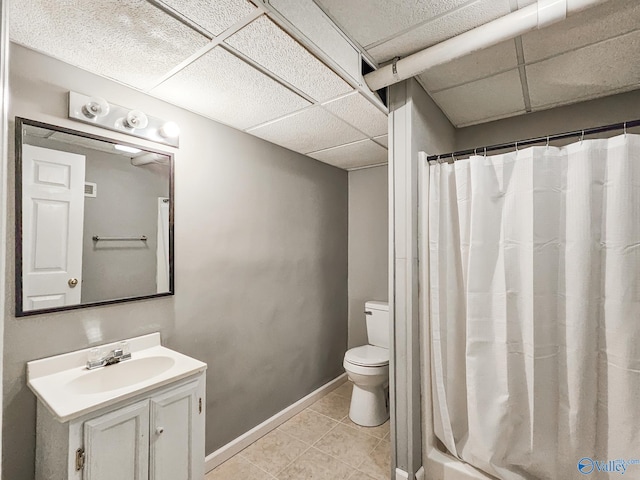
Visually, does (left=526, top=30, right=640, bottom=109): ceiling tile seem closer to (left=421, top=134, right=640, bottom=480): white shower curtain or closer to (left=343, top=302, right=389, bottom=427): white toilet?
(left=421, top=134, right=640, bottom=480): white shower curtain

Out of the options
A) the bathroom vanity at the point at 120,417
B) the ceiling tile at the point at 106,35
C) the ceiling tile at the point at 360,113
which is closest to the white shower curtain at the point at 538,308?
the ceiling tile at the point at 360,113

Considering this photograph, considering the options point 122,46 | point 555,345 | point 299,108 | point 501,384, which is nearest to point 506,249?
point 555,345

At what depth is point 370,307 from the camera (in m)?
2.99

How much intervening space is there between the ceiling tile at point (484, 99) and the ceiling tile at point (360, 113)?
0.40 m

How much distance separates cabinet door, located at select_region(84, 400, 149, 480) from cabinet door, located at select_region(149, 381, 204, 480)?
0.04 meters

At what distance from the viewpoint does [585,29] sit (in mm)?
1462

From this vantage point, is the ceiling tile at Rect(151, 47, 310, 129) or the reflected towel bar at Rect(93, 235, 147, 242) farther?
the reflected towel bar at Rect(93, 235, 147, 242)

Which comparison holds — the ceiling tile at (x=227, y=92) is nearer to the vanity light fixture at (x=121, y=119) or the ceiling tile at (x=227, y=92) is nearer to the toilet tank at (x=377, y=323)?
the vanity light fixture at (x=121, y=119)

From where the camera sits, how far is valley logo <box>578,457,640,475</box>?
139 cm

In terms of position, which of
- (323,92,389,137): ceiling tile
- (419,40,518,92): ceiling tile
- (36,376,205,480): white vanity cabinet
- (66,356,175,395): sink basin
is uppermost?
(419,40,518,92): ceiling tile

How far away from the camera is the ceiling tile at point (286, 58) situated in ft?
4.20

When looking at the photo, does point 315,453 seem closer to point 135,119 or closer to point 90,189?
point 90,189

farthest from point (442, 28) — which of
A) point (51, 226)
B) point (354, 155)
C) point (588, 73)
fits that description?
point (51, 226)

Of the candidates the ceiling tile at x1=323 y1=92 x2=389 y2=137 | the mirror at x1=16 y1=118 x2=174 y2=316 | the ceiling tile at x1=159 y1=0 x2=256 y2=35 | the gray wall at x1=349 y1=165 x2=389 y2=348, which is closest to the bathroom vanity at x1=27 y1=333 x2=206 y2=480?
the mirror at x1=16 y1=118 x2=174 y2=316
